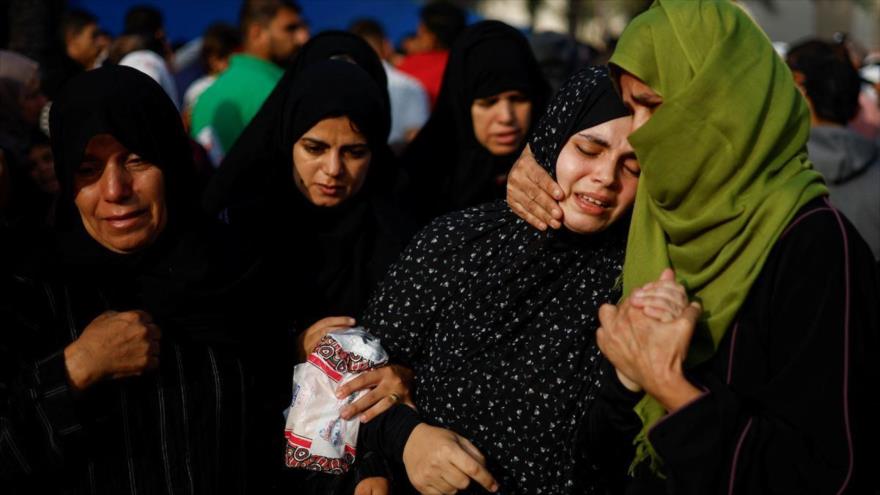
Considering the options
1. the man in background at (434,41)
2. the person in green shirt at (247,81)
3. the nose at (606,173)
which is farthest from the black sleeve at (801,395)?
the man in background at (434,41)

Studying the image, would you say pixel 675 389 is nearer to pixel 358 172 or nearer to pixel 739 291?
pixel 739 291

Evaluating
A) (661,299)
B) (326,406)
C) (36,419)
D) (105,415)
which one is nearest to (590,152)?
(661,299)

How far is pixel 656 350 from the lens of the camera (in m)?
1.93

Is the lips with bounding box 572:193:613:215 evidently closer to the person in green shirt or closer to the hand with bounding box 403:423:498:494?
the hand with bounding box 403:423:498:494

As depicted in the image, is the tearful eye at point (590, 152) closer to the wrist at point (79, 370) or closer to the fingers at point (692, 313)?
the fingers at point (692, 313)

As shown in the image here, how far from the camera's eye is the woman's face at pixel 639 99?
2148 mm

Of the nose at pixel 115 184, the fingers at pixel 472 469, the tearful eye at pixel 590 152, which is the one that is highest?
the nose at pixel 115 184

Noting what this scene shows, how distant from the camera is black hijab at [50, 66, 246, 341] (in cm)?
240

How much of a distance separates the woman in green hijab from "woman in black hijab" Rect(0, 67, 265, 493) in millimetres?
1105

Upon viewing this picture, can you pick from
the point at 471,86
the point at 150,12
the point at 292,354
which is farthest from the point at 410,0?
the point at 292,354

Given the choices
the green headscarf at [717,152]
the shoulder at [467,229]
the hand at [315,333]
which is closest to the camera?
the green headscarf at [717,152]

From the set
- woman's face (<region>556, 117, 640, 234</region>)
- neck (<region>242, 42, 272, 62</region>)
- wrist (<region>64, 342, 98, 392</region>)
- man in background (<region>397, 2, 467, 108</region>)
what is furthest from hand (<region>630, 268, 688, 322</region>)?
man in background (<region>397, 2, 467, 108</region>)

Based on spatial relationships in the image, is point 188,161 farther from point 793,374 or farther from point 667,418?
point 793,374

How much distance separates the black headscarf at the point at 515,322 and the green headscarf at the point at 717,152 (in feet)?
1.26
